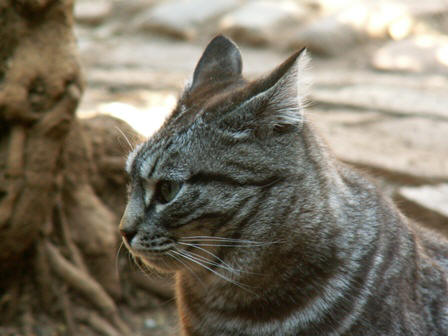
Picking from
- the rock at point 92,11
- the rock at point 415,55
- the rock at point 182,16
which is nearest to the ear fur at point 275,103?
the rock at point 415,55

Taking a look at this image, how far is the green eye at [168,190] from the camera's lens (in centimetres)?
262

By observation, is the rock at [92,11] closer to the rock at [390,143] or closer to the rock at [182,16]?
the rock at [182,16]

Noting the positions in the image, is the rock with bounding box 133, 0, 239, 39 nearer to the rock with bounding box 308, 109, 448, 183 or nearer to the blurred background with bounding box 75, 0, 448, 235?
the blurred background with bounding box 75, 0, 448, 235

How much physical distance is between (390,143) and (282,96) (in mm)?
2628

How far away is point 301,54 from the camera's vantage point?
7.99 feet

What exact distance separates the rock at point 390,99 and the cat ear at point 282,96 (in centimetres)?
301

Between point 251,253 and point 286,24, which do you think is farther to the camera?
point 286,24

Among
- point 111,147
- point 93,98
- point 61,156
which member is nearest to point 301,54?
point 61,156

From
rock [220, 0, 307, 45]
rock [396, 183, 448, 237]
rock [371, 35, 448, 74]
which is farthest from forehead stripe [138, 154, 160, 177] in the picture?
rock [220, 0, 307, 45]

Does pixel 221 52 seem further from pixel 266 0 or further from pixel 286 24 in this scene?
pixel 266 0

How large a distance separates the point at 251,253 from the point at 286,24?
16.4 feet

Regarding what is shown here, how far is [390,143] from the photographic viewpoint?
4.98 metres

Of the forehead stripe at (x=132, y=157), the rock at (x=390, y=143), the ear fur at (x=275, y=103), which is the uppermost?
the ear fur at (x=275, y=103)

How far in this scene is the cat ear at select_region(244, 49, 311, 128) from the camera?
2488 millimetres
